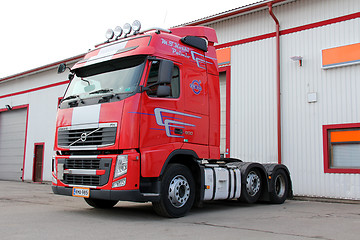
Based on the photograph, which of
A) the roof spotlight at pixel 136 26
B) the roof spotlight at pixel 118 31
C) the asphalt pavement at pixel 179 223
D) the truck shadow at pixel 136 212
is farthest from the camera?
the roof spotlight at pixel 118 31

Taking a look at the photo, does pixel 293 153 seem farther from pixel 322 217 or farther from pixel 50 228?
pixel 50 228

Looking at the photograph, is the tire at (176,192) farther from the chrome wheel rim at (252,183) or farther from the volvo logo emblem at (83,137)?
the chrome wheel rim at (252,183)

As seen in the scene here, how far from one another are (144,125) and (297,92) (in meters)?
6.51

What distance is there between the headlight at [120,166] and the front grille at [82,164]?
0.41 m

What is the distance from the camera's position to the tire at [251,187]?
8.60 meters

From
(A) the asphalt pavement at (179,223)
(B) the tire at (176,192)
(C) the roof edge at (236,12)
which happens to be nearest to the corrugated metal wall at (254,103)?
(C) the roof edge at (236,12)

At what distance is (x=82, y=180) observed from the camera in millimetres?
6656

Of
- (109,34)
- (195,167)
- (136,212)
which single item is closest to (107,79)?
(109,34)

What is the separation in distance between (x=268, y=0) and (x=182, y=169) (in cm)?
713

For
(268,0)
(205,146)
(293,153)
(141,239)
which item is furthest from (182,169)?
→ (268,0)

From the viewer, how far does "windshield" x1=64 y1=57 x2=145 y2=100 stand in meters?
6.57

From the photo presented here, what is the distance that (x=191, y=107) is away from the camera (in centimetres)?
734

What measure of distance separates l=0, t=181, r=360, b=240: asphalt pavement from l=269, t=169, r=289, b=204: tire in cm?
106

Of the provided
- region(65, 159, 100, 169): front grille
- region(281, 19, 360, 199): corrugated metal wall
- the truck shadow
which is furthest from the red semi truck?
region(281, 19, 360, 199): corrugated metal wall
